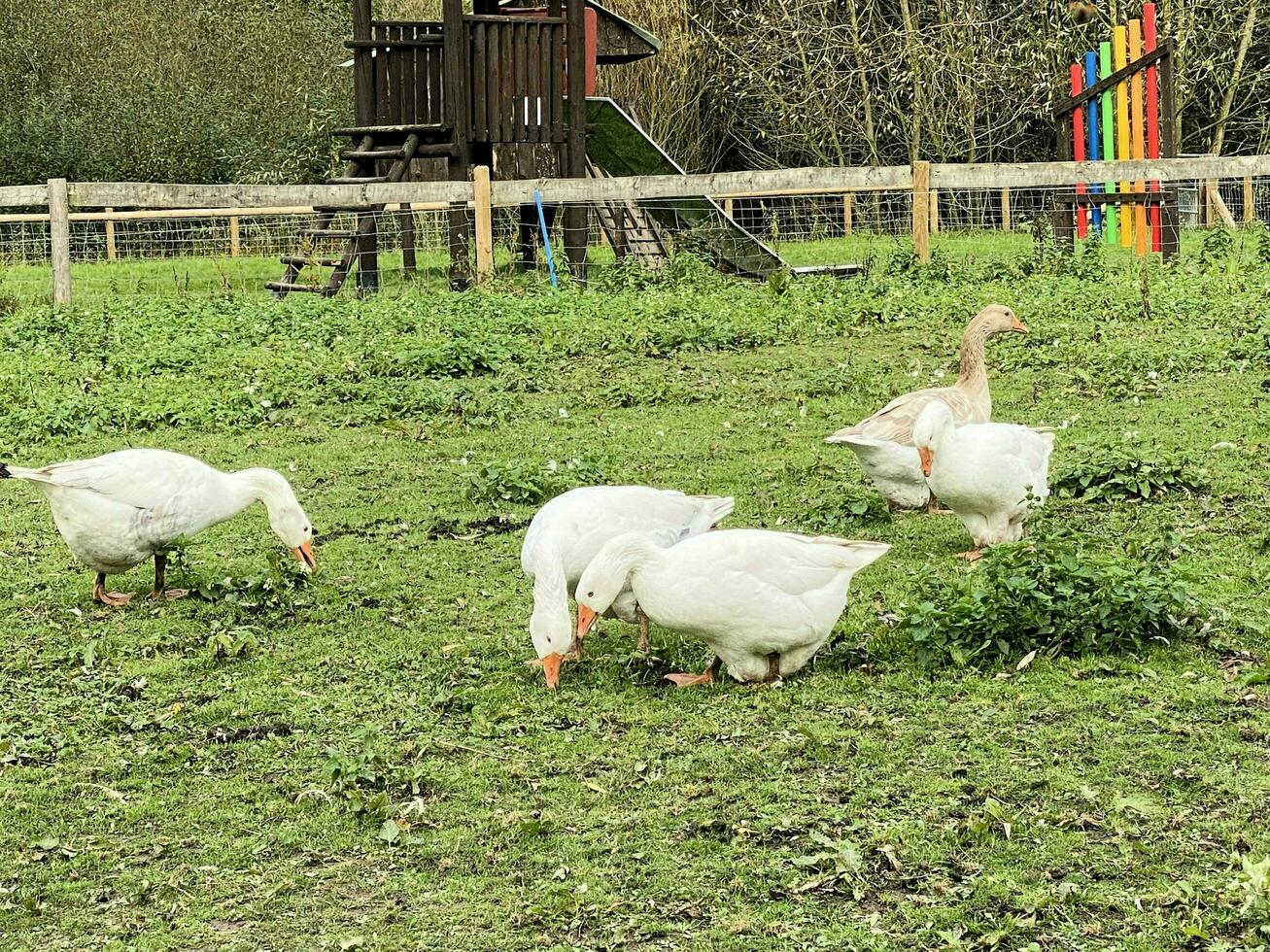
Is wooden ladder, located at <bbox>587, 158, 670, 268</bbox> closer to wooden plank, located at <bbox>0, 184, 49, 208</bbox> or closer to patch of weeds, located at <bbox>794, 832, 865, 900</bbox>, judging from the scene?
wooden plank, located at <bbox>0, 184, 49, 208</bbox>

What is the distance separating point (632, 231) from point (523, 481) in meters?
12.9

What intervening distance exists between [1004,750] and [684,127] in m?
28.7

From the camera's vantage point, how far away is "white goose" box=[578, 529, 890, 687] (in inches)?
217

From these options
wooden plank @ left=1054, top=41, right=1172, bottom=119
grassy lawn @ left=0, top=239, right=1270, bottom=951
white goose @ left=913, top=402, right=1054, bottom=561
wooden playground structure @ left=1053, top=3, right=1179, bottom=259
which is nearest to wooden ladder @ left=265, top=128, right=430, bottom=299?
grassy lawn @ left=0, top=239, right=1270, bottom=951

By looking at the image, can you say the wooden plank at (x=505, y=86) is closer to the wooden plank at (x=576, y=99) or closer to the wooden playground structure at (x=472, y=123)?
the wooden playground structure at (x=472, y=123)

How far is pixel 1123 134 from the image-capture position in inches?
774

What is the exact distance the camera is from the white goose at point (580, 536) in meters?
5.81

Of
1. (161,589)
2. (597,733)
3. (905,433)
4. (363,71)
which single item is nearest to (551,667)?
(597,733)

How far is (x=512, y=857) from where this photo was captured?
453 centimetres

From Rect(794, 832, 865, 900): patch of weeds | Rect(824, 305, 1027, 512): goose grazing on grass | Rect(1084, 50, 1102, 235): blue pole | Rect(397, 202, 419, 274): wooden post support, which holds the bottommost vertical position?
Rect(794, 832, 865, 900): patch of weeds

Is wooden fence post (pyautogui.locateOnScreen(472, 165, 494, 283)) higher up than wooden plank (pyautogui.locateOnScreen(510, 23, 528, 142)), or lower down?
lower down

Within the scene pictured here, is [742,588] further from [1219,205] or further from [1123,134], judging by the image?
[1219,205]

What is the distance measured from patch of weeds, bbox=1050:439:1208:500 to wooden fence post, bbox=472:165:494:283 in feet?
30.1

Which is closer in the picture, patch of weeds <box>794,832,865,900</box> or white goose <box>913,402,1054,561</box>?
patch of weeds <box>794,832,865,900</box>
